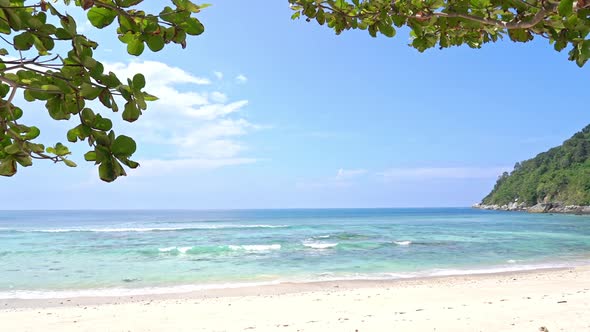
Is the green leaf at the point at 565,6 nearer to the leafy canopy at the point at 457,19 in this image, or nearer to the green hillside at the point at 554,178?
the leafy canopy at the point at 457,19

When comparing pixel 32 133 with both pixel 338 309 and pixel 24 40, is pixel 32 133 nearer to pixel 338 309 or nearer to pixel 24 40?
pixel 24 40

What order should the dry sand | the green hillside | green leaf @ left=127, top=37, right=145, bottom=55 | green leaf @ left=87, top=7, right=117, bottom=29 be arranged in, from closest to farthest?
1. green leaf @ left=87, top=7, right=117, bottom=29
2. green leaf @ left=127, top=37, right=145, bottom=55
3. the dry sand
4. the green hillside

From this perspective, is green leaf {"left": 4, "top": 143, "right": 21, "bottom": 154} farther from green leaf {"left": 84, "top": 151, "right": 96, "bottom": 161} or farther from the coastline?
the coastline

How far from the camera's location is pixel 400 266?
16750 mm

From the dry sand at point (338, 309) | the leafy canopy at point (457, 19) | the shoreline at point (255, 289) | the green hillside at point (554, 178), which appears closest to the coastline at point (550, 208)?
the green hillside at point (554, 178)

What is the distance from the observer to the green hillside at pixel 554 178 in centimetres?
8194

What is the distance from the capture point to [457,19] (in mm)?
2246

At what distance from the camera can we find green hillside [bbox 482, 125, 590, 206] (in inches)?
3226

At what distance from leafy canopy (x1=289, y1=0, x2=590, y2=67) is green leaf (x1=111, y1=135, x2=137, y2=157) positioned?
155 centimetres

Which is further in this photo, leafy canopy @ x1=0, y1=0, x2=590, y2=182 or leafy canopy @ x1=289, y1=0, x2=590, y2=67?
leafy canopy @ x1=289, y1=0, x2=590, y2=67

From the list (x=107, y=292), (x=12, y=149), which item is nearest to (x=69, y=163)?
(x=12, y=149)

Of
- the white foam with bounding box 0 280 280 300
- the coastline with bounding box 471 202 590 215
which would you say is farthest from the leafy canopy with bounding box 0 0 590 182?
the coastline with bounding box 471 202 590 215

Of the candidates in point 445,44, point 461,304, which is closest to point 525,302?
point 461,304

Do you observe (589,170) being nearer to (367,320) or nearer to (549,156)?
(549,156)
